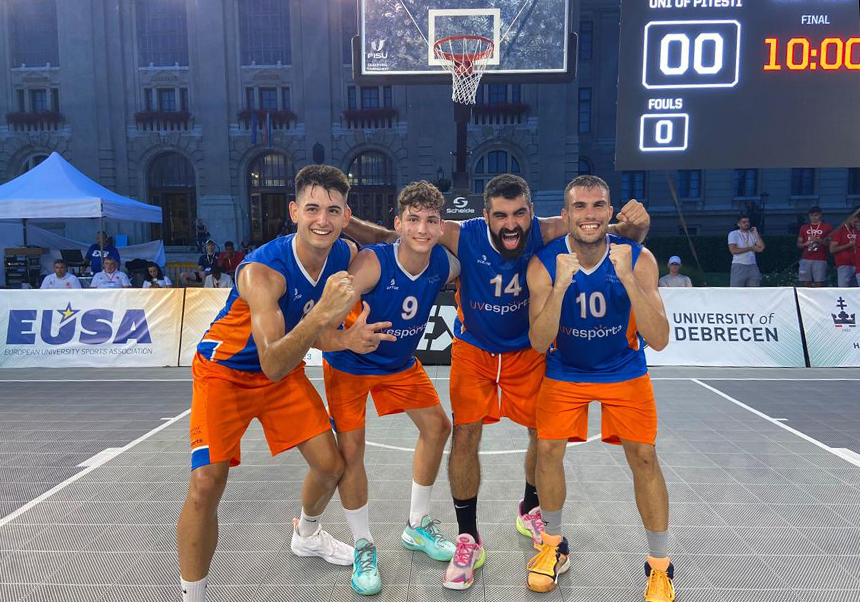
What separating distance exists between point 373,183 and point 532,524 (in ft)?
83.8

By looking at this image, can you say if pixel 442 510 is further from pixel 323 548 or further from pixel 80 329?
pixel 80 329

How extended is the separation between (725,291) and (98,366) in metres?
10.1

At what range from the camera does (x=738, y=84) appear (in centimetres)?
809

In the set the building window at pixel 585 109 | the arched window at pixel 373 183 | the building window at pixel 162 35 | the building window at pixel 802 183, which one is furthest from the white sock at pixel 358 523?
the building window at pixel 802 183

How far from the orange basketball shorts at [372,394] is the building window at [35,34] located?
32319 millimetres

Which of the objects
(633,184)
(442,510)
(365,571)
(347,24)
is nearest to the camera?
(365,571)

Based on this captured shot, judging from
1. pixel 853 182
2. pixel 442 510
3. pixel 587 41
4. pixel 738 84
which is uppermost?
pixel 587 41

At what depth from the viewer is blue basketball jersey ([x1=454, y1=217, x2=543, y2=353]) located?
348cm

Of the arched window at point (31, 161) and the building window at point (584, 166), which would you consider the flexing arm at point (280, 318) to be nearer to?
the building window at point (584, 166)

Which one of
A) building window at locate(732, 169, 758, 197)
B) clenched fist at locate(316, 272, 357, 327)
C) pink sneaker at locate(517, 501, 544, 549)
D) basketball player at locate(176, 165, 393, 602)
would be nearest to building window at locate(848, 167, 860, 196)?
building window at locate(732, 169, 758, 197)

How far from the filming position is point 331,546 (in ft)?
11.3

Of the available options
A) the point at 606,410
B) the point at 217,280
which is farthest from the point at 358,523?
the point at 217,280

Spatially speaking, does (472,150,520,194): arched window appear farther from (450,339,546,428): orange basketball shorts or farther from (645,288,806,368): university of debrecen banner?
(450,339,546,428): orange basketball shorts

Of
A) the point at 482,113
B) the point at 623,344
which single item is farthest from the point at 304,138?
the point at 623,344
